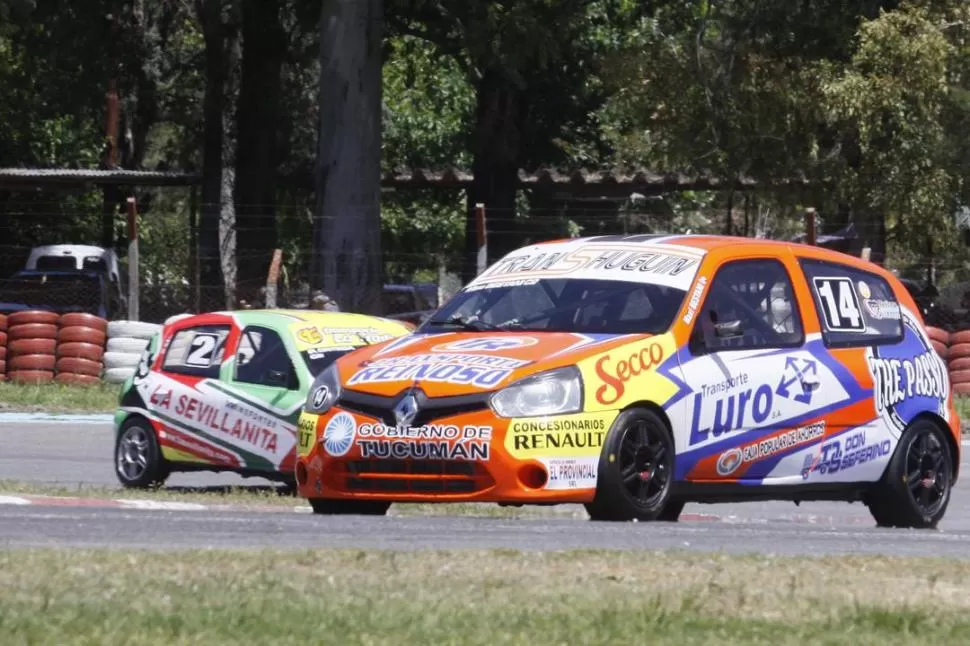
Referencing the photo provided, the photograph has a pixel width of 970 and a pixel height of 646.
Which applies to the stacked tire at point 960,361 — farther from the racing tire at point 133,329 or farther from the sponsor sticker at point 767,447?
the sponsor sticker at point 767,447

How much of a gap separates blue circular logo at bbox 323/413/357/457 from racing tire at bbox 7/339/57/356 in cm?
1296

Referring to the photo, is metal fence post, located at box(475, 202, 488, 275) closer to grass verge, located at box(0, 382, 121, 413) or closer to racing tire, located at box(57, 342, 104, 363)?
grass verge, located at box(0, 382, 121, 413)

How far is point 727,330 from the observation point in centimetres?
987

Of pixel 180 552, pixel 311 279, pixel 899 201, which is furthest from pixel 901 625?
pixel 899 201

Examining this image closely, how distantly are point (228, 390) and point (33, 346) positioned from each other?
29.3ft

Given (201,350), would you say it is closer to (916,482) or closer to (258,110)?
(916,482)

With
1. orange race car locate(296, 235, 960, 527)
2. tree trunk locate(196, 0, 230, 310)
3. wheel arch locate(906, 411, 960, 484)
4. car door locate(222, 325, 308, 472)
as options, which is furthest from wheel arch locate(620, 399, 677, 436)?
tree trunk locate(196, 0, 230, 310)

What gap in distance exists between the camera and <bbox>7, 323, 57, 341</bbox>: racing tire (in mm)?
21719

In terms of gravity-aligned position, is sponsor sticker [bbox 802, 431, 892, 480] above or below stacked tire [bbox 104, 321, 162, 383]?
above

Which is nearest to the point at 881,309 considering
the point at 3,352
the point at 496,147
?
the point at 3,352

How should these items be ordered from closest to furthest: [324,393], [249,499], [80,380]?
[324,393]
[249,499]
[80,380]

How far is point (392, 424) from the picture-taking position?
30.5 feet

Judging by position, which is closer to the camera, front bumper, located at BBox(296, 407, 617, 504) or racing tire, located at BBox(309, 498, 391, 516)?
front bumper, located at BBox(296, 407, 617, 504)

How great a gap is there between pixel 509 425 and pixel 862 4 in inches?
707
